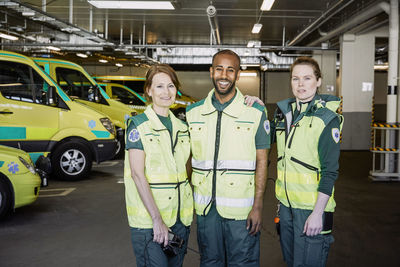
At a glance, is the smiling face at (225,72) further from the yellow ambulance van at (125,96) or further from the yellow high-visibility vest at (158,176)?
the yellow ambulance van at (125,96)

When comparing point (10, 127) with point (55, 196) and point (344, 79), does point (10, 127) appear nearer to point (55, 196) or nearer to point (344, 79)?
point (55, 196)

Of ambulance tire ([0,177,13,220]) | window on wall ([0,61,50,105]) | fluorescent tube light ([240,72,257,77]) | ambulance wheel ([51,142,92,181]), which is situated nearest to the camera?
ambulance tire ([0,177,13,220])

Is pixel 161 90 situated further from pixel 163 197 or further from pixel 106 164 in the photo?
pixel 106 164

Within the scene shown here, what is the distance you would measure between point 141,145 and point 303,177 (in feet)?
3.36

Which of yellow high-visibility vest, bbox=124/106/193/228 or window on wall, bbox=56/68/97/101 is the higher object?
window on wall, bbox=56/68/97/101

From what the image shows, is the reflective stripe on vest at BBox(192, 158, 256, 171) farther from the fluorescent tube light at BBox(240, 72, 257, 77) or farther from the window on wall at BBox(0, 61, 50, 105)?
the fluorescent tube light at BBox(240, 72, 257, 77)

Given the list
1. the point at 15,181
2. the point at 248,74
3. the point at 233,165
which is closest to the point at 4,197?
the point at 15,181

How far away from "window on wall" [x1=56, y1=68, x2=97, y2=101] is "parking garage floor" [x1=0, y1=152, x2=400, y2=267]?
9.19 feet

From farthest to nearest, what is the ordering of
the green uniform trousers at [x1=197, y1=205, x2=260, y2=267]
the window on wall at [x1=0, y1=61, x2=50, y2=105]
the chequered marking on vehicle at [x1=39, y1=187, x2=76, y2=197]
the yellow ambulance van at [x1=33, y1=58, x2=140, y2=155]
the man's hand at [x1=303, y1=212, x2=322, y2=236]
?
the yellow ambulance van at [x1=33, y1=58, x2=140, y2=155], the window on wall at [x1=0, y1=61, x2=50, y2=105], the chequered marking on vehicle at [x1=39, y1=187, x2=76, y2=197], the green uniform trousers at [x1=197, y1=205, x2=260, y2=267], the man's hand at [x1=303, y1=212, x2=322, y2=236]

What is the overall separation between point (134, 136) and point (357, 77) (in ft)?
40.7

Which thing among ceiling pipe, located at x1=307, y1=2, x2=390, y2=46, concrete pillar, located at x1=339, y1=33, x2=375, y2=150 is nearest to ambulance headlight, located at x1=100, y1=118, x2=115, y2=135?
ceiling pipe, located at x1=307, y1=2, x2=390, y2=46

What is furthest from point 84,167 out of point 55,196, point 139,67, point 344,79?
point 139,67

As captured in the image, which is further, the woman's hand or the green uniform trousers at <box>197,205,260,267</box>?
the green uniform trousers at <box>197,205,260,267</box>

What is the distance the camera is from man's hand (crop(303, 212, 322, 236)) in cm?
235
